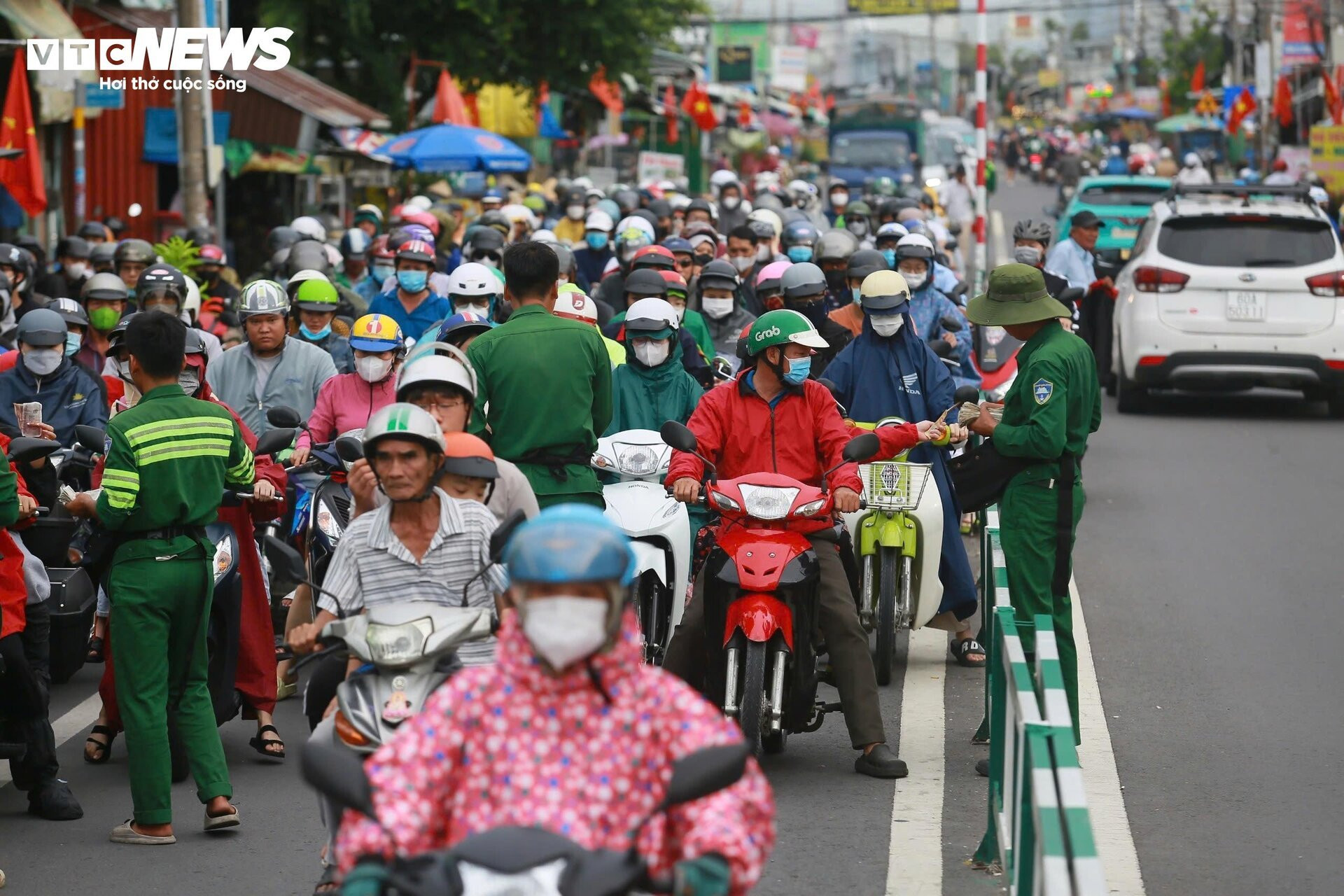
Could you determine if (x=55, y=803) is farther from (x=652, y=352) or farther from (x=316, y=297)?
(x=316, y=297)

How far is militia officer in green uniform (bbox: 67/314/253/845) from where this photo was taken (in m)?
6.79

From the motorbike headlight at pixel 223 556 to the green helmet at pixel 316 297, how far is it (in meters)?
3.16

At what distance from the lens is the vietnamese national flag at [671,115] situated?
47875mm

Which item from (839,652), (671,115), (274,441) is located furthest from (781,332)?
(671,115)

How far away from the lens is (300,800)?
7.62 m

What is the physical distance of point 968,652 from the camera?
9.73 meters

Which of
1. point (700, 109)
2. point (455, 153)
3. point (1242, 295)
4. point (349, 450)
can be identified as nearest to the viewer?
point (349, 450)

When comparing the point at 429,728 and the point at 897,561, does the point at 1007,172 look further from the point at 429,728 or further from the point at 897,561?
the point at 429,728

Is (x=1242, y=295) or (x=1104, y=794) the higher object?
(x=1242, y=295)

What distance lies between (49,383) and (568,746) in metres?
6.78

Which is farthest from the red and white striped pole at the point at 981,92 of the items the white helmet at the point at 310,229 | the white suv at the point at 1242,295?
the white helmet at the point at 310,229

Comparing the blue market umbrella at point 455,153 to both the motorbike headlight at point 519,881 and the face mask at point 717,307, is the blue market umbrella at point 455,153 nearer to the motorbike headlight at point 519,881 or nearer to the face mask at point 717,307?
the face mask at point 717,307

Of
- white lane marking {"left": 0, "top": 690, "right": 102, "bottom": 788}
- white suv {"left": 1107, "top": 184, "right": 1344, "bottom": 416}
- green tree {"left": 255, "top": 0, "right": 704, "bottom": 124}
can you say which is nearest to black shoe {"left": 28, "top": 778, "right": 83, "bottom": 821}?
white lane marking {"left": 0, "top": 690, "right": 102, "bottom": 788}

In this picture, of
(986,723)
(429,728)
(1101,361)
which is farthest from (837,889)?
(1101,361)
